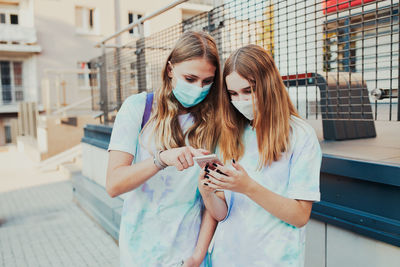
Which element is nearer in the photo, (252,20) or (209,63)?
(209,63)

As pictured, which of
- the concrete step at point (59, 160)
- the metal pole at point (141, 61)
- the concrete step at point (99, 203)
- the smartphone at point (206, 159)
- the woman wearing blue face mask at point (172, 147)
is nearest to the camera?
the smartphone at point (206, 159)

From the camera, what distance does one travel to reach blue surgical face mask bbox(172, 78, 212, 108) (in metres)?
1.58

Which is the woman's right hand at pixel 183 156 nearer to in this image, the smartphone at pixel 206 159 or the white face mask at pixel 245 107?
the smartphone at pixel 206 159

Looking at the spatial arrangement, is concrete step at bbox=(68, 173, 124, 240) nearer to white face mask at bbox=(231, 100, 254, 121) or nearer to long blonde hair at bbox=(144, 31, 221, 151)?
long blonde hair at bbox=(144, 31, 221, 151)

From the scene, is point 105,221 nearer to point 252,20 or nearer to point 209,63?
point 252,20

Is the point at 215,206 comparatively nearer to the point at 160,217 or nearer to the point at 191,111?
the point at 160,217

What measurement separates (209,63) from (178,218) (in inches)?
27.0

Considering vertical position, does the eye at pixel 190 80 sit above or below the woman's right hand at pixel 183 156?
above

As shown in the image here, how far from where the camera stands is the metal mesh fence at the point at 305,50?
2.13 meters

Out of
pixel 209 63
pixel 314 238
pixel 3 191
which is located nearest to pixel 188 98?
pixel 209 63

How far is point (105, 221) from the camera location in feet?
14.3

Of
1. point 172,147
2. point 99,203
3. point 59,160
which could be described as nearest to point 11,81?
point 59,160

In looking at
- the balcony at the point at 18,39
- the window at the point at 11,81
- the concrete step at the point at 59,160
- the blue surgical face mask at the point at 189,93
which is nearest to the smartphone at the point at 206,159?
the blue surgical face mask at the point at 189,93

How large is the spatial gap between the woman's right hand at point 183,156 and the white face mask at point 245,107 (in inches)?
9.5
